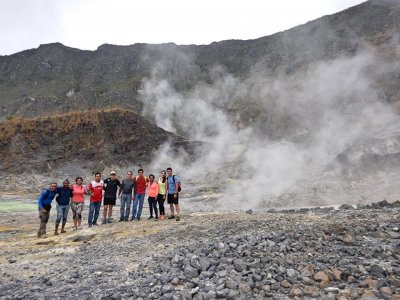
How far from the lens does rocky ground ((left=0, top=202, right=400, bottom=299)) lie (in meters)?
5.27

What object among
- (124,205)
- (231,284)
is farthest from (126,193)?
(231,284)

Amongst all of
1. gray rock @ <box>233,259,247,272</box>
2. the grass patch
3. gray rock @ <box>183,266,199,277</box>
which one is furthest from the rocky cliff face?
gray rock @ <box>233,259,247,272</box>

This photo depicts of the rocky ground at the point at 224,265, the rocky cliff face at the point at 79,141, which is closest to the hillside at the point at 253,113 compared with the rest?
the rocky cliff face at the point at 79,141

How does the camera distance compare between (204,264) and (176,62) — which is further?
(176,62)

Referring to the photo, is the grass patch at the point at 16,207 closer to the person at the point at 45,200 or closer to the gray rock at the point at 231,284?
the person at the point at 45,200

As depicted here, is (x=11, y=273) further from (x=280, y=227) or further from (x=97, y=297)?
(x=280, y=227)

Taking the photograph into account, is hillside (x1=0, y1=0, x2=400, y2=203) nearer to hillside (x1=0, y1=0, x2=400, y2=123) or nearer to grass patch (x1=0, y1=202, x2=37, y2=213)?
hillside (x1=0, y1=0, x2=400, y2=123)

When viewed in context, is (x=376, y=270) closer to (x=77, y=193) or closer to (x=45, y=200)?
(x=77, y=193)

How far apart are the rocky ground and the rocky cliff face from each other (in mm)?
26340

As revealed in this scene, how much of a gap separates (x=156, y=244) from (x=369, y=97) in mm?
31202

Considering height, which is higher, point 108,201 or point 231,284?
point 108,201

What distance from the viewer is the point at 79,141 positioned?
36.1m

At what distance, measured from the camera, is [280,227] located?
8102 millimetres

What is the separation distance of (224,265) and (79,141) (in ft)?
107
